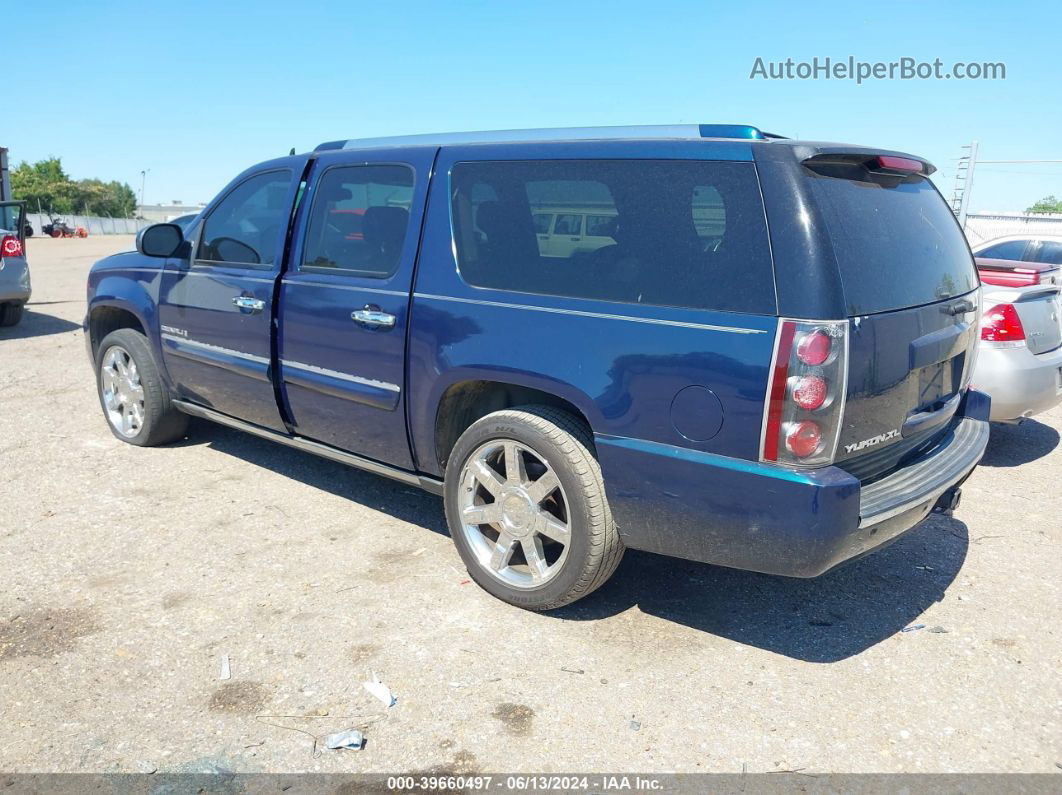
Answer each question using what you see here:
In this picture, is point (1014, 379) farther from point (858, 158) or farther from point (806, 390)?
point (806, 390)

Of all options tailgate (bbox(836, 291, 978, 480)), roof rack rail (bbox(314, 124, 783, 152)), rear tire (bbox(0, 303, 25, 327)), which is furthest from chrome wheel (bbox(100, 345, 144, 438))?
rear tire (bbox(0, 303, 25, 327))

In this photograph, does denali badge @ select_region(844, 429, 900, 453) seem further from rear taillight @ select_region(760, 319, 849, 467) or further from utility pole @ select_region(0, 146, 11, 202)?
utility pole @ select_region(0, 146, 11, 202)

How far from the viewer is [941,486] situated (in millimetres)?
3350

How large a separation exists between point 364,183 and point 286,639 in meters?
2.26

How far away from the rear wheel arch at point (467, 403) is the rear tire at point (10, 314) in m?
9.34

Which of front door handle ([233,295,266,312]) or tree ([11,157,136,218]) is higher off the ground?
tree ([11,157,136,218])

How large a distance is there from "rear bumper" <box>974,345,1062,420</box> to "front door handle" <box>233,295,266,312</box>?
4491 mm

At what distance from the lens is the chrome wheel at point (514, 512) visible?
3.49 metres

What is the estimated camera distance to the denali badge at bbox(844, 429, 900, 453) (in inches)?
115

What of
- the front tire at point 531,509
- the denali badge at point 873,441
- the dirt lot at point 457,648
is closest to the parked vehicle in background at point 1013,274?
the dirt lot at point 457,648

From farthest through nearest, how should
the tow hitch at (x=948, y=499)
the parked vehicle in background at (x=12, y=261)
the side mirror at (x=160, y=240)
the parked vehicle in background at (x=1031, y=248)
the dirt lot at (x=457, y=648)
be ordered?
the parked vehicle in background at (x=1031, y=248), the parked vehicle in background at (x=12, y=261), the side mirror at (x=160, y=240), the tow hitch at (x=948, y=499), the dirt lot at (x=457, y=648)

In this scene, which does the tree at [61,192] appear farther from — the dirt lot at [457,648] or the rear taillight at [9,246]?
the dirt lot at [457,648]

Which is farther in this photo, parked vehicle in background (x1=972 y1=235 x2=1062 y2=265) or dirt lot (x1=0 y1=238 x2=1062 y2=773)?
parked vehicle in background (x1=972 y1=235 x2=1062 y2=265)

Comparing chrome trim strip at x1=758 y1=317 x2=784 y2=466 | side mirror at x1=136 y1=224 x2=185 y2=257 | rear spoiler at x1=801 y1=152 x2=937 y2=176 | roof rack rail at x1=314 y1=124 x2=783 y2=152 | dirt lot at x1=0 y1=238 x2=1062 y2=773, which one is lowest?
dirt lot at x1=0 y1=238 x2=1062 y2=773
